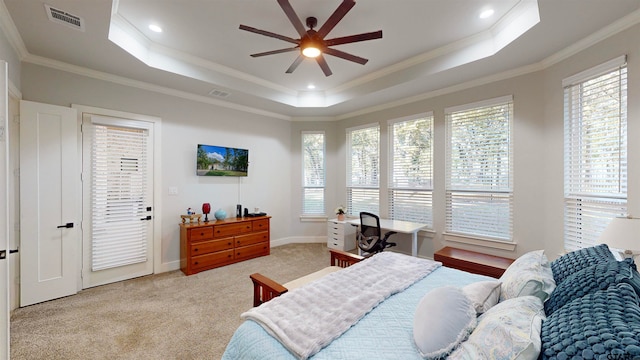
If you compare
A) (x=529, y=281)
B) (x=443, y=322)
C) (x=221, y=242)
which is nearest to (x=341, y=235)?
(x=221, y=242)

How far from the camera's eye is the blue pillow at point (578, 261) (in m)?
1.48

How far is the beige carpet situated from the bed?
1.19m

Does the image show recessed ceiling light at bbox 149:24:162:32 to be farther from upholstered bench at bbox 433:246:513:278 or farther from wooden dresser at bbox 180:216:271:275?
upholstered bench at bbox 433:246:513:278

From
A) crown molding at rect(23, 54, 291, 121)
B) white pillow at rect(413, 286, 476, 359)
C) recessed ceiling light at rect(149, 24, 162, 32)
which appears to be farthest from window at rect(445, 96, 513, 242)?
recessed ceiling light at rect(149, 24, 162, 32)

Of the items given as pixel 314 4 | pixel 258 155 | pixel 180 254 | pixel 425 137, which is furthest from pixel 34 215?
pixel 425 137

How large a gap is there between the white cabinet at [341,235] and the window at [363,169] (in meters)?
0.60

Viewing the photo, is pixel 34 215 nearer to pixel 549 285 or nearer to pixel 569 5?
pixel 549 285

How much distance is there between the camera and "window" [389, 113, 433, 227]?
4.34 meters

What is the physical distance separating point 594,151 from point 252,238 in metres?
4.72

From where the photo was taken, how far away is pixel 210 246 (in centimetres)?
404

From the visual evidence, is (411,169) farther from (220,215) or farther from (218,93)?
(218,93)

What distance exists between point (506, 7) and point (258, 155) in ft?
14.1

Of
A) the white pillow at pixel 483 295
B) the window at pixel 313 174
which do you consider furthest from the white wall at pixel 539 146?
the window at pixel 313 174

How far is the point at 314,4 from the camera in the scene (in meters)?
2.54
